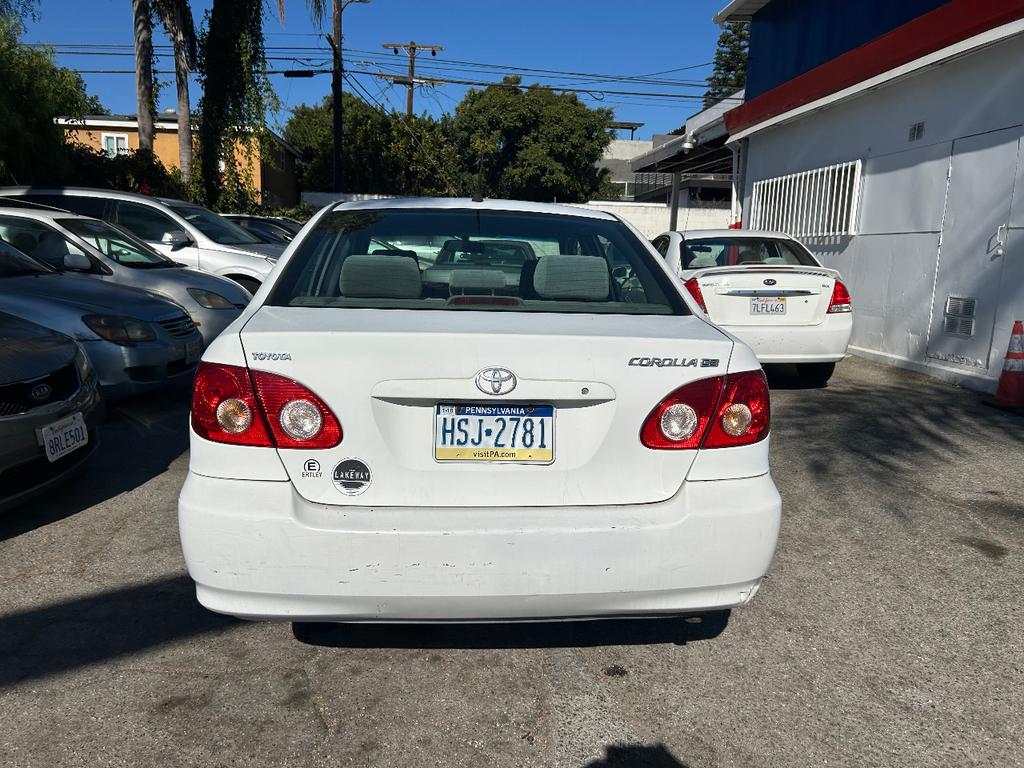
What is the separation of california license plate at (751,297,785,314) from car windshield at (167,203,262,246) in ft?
22.0

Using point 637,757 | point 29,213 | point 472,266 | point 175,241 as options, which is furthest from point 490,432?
point 175,241

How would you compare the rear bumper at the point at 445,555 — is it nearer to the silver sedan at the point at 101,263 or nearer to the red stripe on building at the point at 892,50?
the silver sedan at the point at 101,263

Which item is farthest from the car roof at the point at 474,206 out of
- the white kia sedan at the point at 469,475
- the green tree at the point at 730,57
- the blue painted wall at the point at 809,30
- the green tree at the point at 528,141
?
the green tree at the point at 730,57

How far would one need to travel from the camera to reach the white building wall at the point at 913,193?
760cm

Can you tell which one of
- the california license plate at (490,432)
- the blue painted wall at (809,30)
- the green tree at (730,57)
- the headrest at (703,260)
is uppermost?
the green tree at (730,57)

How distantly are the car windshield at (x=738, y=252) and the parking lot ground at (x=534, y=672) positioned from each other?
445 centimetres

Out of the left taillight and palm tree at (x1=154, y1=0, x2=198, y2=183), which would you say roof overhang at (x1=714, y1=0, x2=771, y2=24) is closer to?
palm tree at (x1=154, y1=0, x2=198, y2=183)

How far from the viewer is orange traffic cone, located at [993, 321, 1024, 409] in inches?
268

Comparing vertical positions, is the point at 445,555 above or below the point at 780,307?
below

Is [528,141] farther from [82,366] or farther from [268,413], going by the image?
[268,413]

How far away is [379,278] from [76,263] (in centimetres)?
480

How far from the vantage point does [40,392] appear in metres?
3.89

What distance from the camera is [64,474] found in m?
3.99

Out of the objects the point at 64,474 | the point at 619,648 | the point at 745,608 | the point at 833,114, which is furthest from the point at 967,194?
the point at 64,474
